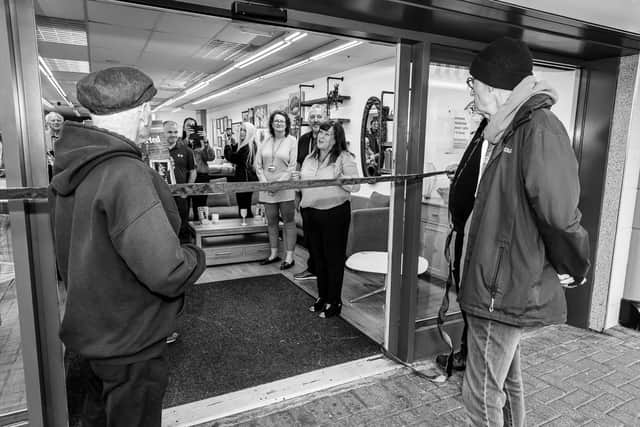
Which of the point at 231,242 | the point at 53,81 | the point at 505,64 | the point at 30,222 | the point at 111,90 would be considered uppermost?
the point at 53,81

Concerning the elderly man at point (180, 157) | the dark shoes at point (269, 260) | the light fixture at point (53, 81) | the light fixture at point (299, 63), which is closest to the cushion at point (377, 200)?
the dark shoes at point (269, 260)

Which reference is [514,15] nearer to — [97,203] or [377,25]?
[377,25]

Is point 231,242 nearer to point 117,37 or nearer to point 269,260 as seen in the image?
point 269,260

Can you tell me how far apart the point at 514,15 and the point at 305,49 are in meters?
4.49

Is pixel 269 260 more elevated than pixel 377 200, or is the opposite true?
pixel 377 200

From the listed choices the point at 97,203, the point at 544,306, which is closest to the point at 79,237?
the point at 97,203

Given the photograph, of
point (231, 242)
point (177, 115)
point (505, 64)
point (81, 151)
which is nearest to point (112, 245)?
point (81, 151)

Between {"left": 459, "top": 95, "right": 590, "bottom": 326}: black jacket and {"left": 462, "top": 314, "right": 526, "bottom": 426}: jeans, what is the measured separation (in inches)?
2.3

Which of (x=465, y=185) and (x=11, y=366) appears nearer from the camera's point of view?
(x=11, y=366)

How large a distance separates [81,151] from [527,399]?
235 cm

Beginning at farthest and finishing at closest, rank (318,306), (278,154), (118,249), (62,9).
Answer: (62,9) < (278,154) < (318,306) < (118,249)

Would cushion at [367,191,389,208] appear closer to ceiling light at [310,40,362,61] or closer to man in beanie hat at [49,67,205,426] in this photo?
ceiling light at [310,40,362,61]

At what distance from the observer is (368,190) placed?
231 inches

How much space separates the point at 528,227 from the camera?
4.58 ft
